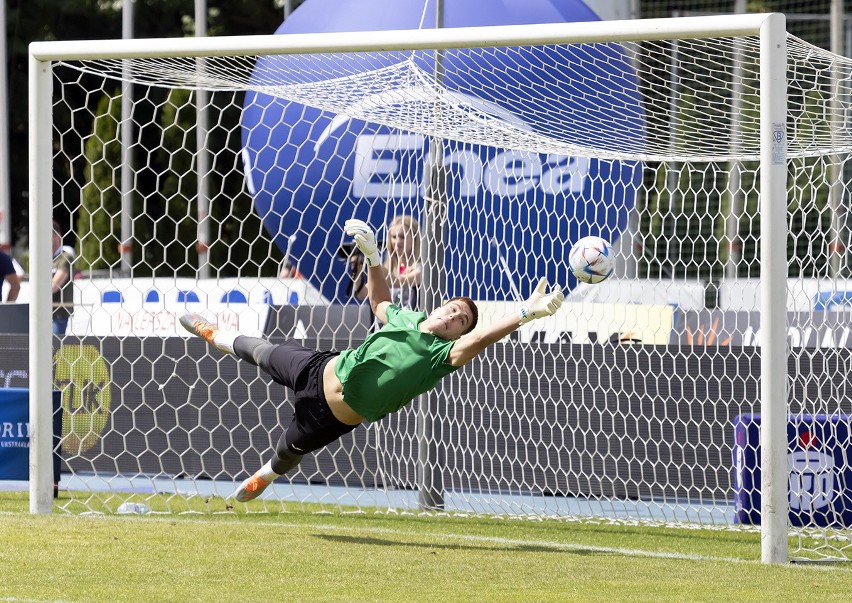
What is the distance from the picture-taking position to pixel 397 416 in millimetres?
10008

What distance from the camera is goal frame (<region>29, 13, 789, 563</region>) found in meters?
7.12

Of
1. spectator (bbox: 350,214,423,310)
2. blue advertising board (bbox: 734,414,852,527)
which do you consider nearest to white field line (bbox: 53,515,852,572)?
blue advertising board (bbox: 734,414,852,527)

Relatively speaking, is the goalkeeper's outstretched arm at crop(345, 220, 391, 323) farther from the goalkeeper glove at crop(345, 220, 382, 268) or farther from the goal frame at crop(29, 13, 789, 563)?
the goal frame at crop(29, 13, 789, 563)

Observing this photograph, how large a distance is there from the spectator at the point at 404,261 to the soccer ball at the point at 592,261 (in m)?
2.32

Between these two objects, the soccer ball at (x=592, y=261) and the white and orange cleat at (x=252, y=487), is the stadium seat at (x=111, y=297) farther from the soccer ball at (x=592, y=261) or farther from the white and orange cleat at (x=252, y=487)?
the soccer ball at (x=592, y=261)

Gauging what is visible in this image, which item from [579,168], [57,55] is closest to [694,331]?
[579,168]

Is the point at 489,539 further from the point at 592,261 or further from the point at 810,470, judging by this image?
the point at 810,470

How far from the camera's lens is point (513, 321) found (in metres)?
6.96

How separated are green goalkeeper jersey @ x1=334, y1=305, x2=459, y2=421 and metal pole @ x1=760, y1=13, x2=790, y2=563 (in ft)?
5.59

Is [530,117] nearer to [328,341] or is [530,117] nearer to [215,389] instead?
[328,341]

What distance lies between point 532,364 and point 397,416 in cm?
107

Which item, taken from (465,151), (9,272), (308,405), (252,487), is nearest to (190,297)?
(9,272)

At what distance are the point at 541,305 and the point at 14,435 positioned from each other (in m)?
4.39

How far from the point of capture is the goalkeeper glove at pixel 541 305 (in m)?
6.88
